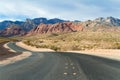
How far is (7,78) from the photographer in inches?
593

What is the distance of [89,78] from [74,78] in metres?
0.86

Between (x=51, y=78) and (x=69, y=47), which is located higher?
(x=51, y=78)

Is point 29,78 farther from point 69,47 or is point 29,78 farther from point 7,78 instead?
point 69,47

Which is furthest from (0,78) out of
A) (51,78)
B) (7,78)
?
(51,78)

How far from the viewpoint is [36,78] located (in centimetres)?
1505

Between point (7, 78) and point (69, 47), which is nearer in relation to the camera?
point (7, 78)

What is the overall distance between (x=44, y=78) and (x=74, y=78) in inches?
68.1

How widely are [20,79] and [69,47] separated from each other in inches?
2977

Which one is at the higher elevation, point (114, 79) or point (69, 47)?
point (114, 79)

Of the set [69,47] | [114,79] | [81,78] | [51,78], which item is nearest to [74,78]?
[81,78]

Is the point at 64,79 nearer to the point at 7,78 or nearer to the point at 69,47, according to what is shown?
the point at 7,78

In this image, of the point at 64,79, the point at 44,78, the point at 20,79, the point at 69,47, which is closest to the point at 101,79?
the point at 64,79

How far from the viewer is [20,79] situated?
14594 mm

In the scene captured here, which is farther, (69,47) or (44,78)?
(69,47)
